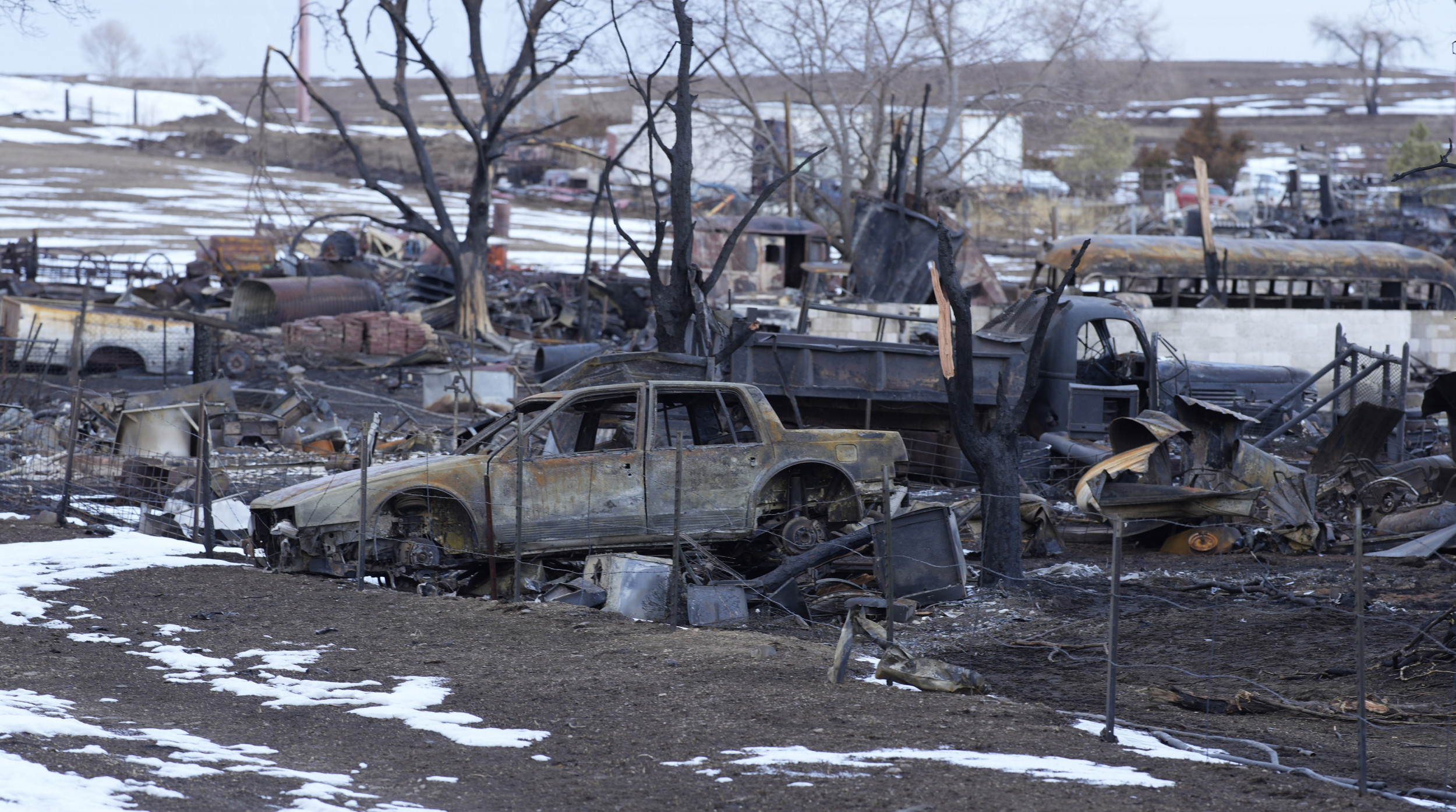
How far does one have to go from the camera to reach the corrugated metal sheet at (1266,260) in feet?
82.6

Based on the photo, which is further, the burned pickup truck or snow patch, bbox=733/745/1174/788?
the burned pickup truck

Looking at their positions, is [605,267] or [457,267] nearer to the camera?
[457,267]

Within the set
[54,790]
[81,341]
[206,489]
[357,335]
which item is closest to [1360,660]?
[54,790]

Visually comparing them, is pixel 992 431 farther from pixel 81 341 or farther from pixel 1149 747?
pixel 81 341

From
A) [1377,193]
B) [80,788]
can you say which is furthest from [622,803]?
[1377,193]

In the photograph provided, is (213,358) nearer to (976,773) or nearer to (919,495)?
(919,495)

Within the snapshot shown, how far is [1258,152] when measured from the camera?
277 ft

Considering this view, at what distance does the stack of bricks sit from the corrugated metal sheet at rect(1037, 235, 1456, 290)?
40.5 feet

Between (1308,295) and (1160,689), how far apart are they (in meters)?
22.4

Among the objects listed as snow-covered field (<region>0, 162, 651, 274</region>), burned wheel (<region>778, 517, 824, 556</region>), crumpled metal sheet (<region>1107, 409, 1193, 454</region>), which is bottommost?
burned wheel (<region>778, 517, 824, 556</region>)

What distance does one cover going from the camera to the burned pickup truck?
31.0 ft

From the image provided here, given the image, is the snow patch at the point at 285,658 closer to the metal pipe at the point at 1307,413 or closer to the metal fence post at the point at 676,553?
the metal fence post at the point at 676,553

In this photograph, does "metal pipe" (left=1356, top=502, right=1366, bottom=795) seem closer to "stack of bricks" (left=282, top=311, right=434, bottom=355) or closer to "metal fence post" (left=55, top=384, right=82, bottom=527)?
"metal fence post" (left=55, top=384, right=82, bottom=527)

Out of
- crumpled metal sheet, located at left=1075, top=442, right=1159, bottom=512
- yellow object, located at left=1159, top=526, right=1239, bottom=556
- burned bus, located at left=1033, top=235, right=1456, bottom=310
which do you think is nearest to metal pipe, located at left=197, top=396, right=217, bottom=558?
crumpled metal sheet, located at left=1075, top=442, right=1159, bottom=512
